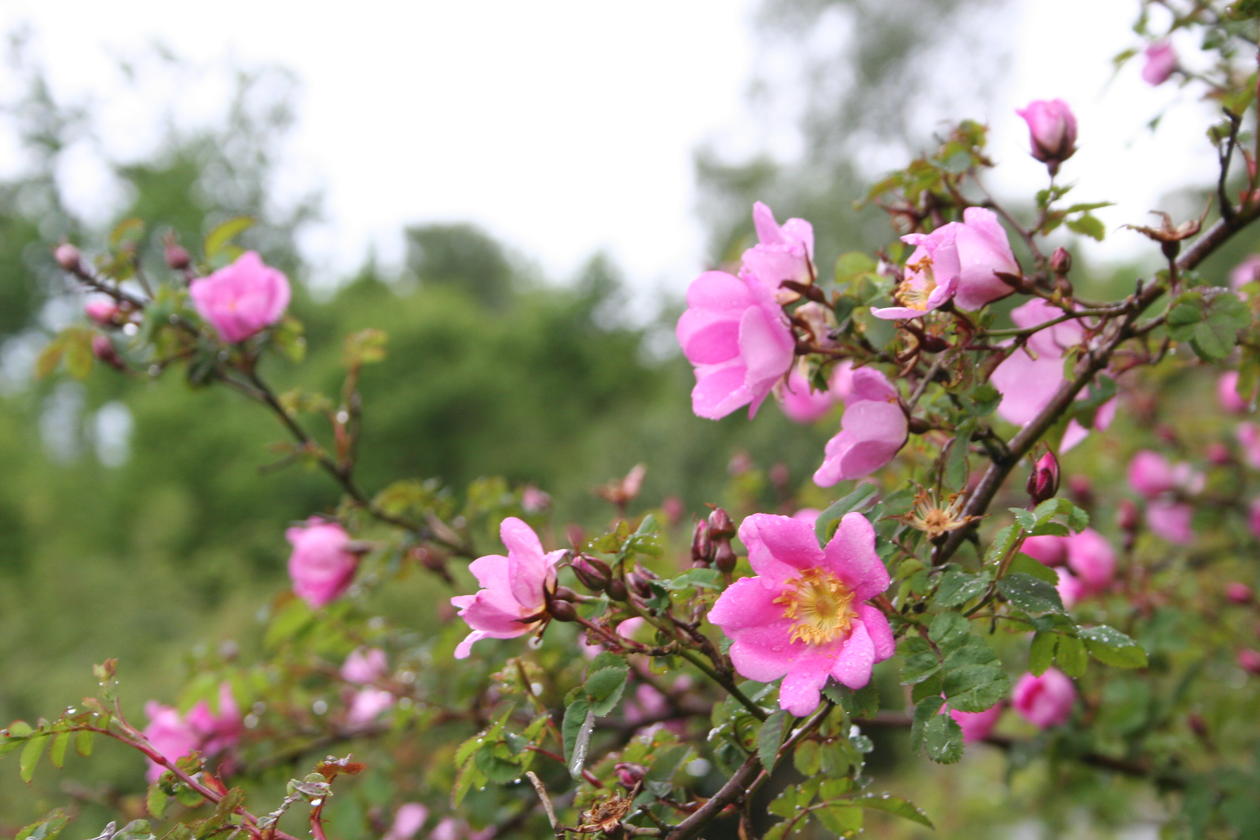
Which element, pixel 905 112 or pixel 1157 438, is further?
pixel 905 112

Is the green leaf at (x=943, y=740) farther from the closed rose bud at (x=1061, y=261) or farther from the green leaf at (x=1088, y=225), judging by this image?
the green leaf at (x=1088, y=225)

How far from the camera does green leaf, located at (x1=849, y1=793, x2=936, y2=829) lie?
62 centimetres

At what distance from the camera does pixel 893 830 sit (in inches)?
153

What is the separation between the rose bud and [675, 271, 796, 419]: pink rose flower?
0.18 m

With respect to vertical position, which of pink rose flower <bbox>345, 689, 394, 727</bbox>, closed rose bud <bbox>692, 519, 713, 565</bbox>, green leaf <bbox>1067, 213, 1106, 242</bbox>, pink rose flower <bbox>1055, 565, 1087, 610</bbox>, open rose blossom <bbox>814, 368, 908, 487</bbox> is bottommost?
pink rose flower <bbox>345, 689, 394, 727</bbox>

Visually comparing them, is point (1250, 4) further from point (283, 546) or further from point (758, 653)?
point (283, 546)

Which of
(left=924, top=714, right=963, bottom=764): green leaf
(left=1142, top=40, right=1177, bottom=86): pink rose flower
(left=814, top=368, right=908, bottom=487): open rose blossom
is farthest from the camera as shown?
(left=1142, top=40, right=1177, bottom=86): pink rose flower

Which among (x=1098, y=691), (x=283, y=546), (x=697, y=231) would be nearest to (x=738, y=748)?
(x=1098, y=691)

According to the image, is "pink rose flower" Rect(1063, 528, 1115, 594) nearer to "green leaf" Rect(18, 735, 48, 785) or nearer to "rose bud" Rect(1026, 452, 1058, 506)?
"rose bud" Rect(1026, 452, 1058, 506)

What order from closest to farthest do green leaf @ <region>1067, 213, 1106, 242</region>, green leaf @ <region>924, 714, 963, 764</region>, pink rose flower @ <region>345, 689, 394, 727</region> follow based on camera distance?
green leaf @ <region>924, 714, 963, 764</region> → green leaf @ <region>1067, 213, 1106, 242</region> → pink rose flower @ <region>345, 689, 394, 727</region>

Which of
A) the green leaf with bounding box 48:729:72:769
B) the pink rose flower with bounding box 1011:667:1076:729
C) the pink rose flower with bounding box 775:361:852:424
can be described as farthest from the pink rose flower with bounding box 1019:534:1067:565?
the green leaf with bounding box 48:729:72:769

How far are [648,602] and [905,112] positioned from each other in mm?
10579

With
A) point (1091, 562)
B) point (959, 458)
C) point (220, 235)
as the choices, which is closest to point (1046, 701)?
point (1091, 562)

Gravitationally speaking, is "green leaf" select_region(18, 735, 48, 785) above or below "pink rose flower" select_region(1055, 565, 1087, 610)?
above
